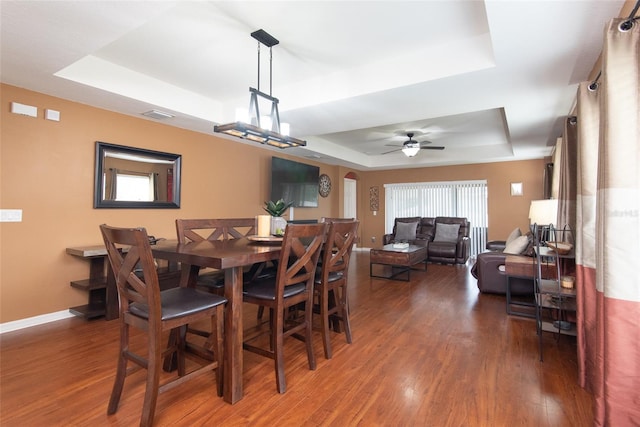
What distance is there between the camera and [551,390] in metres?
1.98

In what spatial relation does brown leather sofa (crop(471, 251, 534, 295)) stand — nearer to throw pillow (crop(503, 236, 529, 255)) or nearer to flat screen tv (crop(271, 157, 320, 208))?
throw pillow (crop(503, 236, 529, 255))

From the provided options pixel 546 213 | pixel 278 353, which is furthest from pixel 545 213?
pixel 278 353

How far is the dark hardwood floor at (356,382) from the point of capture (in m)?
1.73

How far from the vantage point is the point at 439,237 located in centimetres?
707

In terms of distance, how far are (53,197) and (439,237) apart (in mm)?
6672

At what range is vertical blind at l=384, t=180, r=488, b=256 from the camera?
7719mm

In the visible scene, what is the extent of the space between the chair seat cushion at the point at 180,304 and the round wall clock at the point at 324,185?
18.9ft

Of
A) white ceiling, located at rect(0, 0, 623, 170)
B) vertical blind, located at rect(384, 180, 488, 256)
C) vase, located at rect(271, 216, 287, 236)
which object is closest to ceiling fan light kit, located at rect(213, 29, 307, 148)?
white ceiling, located at rect(0, 0, 623, 170)

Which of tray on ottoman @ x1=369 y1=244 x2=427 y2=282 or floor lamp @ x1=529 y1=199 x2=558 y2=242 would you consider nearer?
A: floor lamp @ x1=529 y1=199 x2=558 y2=242

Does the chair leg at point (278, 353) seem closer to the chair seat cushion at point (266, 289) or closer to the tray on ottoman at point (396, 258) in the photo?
the chair seat cushion at point (266, 289)

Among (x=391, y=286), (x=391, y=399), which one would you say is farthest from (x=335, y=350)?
(x=391, y=286)

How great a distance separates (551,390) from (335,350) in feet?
4.75

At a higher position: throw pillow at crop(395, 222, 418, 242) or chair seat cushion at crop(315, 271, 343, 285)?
throw pillow at crop(395, 222, 418, 242)

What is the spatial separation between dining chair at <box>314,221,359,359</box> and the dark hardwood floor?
23 cm
